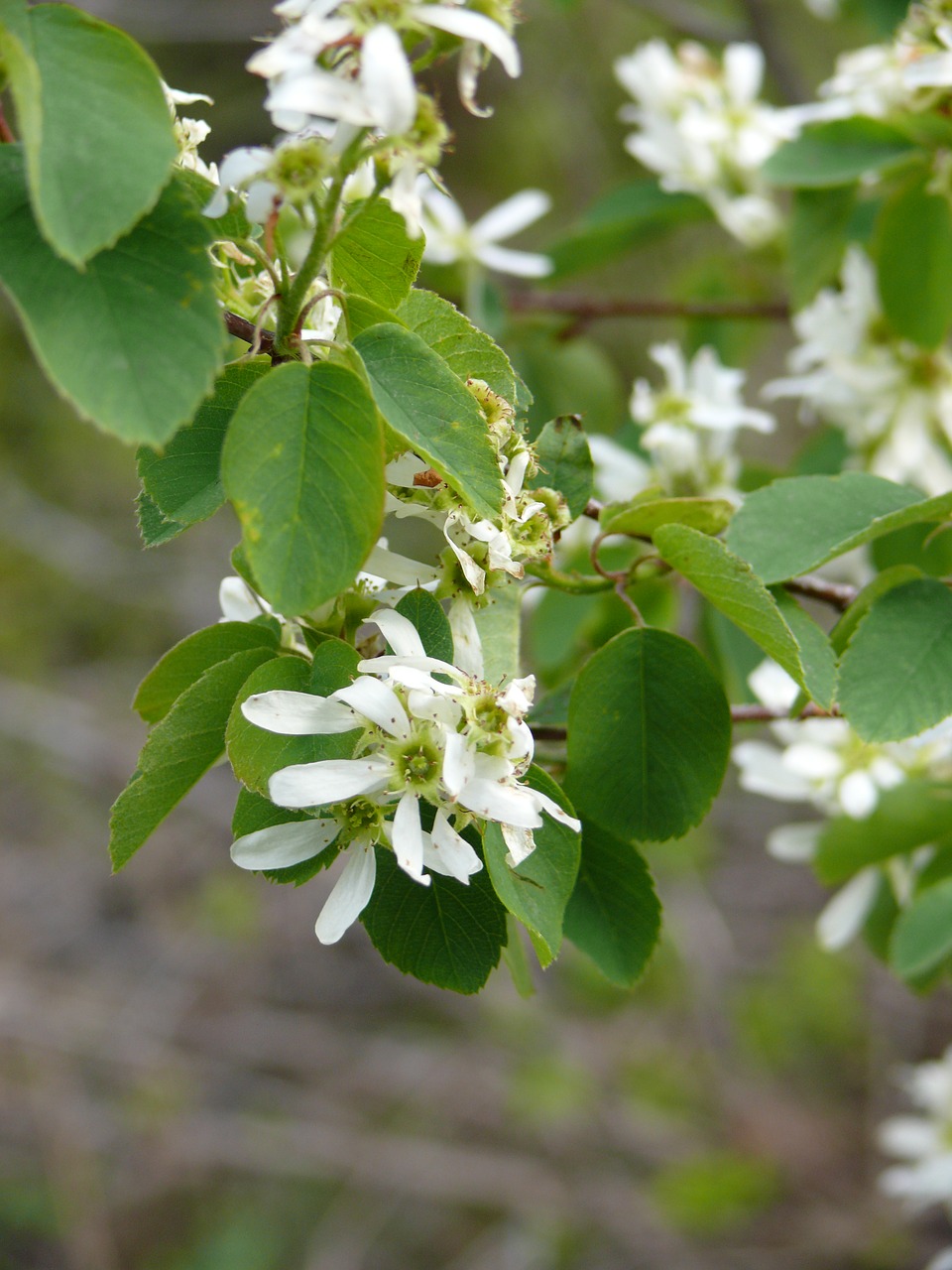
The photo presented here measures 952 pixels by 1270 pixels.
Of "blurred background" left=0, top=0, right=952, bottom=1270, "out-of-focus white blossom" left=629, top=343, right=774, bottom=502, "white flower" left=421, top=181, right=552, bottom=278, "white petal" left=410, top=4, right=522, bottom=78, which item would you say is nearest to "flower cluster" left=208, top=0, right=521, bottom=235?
"white petal" left=410, top=4, right=522, bottom=78

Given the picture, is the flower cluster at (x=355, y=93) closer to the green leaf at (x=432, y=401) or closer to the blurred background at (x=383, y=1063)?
the green leaf at (x=432, y=401)

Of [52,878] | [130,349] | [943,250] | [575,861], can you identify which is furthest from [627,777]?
[52,878]

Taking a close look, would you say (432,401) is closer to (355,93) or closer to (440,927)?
(355,93)

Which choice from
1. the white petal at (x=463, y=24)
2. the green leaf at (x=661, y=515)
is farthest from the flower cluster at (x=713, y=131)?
the white petal at (x=463, y=24)

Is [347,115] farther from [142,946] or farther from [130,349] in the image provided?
[142,946]

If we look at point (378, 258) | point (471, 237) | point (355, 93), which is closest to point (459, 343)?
point (378, 258)

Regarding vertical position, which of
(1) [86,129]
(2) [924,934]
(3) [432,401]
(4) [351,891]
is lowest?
(2) [924,934]
